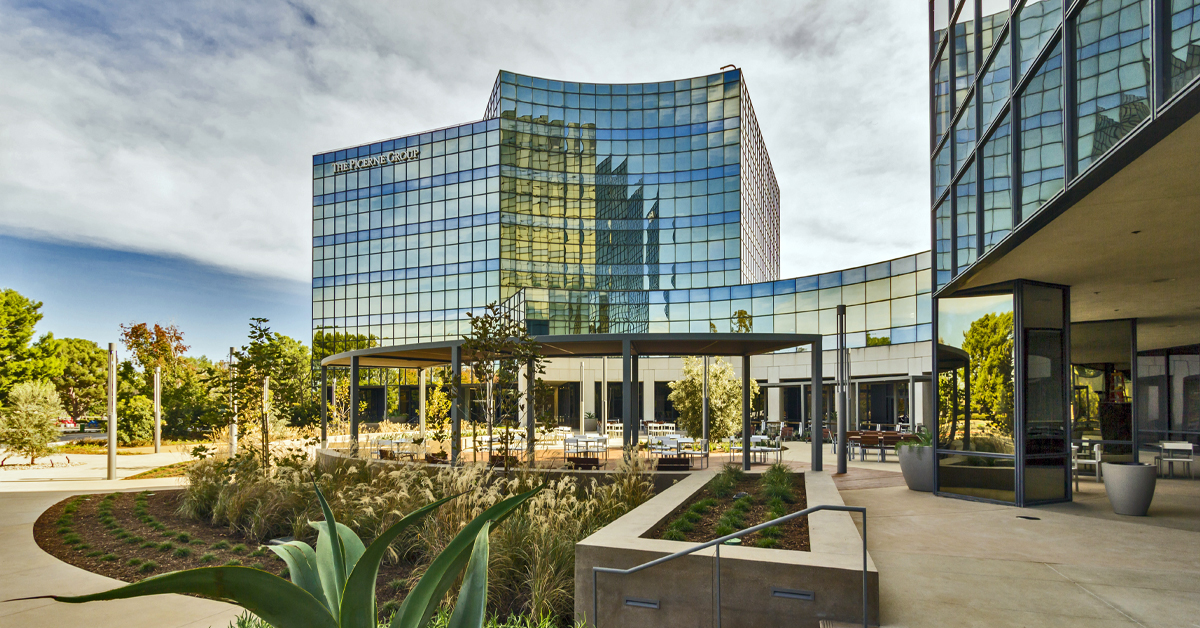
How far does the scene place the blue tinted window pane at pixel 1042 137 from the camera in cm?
757

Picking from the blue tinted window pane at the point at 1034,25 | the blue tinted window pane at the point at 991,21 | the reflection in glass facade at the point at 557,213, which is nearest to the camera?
the blue tinted window pane at the point at 1034,25

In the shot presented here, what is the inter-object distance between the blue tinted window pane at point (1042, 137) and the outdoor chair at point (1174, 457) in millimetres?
10953

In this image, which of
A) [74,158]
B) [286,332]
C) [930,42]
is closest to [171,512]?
[930,42]

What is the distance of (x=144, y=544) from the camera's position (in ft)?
33.8

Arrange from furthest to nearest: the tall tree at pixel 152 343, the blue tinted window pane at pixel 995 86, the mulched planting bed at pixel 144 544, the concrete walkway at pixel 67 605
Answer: the tall tree at pixel 152 343 < the blue tinted window pane at pixel 995 86 < the mulched planting bed at pixel 144 544 < the concrete walkway at pixel 67 605

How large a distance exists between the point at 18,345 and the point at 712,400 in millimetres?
32300

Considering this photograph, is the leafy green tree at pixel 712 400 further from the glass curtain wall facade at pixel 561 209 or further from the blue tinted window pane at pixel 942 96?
the glass curtain wall facade at pixel 561 209

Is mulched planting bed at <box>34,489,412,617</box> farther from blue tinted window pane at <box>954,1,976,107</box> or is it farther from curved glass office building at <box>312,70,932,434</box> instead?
curved glass office building at <box>312,70,932,434</box>

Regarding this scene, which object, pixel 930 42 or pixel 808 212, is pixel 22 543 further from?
pixel 808 212

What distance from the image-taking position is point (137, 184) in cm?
3453

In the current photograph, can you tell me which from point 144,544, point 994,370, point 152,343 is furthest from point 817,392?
point 152,343

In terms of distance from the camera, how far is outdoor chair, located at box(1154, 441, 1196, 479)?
15.8 m

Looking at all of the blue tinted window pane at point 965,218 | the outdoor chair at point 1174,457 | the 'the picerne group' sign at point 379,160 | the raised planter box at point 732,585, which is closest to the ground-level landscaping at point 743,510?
the raised planter box at point 732,585

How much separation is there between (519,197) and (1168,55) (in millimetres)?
46770
